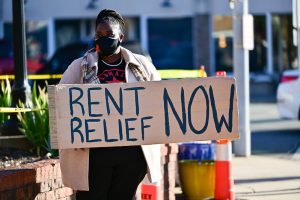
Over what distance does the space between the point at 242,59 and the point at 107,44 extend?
291 inches

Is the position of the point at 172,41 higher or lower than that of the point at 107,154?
higher

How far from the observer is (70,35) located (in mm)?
29141

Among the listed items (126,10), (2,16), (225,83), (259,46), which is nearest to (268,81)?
(259,46)

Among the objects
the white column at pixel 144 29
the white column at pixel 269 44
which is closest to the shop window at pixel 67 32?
the white column at pixel 144 29

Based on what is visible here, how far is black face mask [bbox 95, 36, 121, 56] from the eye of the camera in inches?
214

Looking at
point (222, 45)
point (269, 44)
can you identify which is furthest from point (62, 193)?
point (269, 44)

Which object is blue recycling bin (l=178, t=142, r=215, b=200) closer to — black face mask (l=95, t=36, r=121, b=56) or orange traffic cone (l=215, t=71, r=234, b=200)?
orange traffic cone (l=215, t=71, r=234, b=200)

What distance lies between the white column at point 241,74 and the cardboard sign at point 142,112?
681 cm

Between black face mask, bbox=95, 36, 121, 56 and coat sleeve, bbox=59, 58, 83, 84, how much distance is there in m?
0.27

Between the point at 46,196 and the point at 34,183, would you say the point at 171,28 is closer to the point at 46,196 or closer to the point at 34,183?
the point at 46,196

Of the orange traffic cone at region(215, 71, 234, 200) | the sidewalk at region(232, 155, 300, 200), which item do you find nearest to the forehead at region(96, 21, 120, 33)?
the orange traffic cone at region(215, 71, 234, 200)

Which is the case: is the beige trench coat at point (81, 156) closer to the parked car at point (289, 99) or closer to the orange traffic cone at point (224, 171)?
the orange traffic cone at point (224, 171)

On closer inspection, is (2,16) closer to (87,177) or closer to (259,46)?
(259,46)

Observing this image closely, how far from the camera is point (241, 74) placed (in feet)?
41.8
